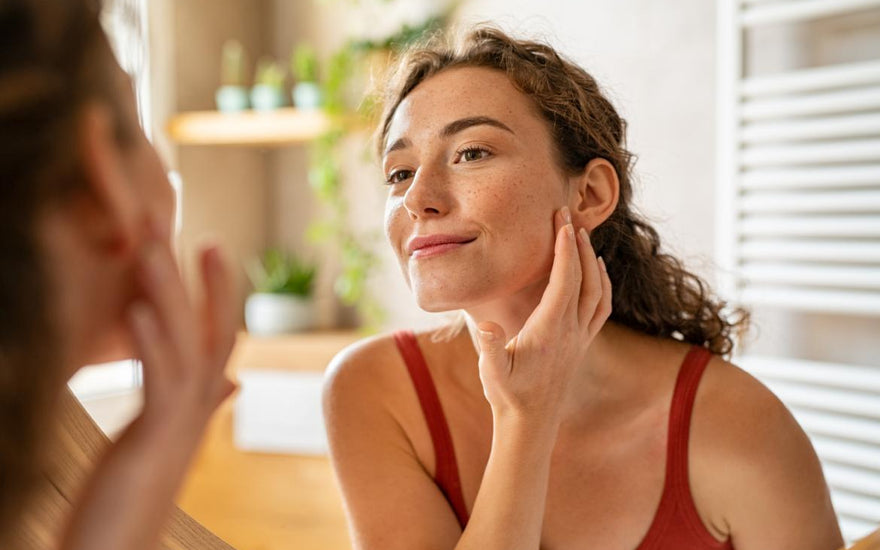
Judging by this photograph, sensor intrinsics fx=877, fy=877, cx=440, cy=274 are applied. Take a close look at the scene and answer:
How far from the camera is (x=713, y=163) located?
1860 millimetres

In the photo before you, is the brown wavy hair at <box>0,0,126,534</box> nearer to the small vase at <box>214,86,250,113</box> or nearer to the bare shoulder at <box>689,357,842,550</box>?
the bare shoulder at <box>689,357,842,550</box>

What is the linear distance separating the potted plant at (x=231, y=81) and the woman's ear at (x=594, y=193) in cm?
185

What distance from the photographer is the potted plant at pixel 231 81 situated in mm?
2586

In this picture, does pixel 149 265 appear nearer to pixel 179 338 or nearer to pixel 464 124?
pixel 179 338

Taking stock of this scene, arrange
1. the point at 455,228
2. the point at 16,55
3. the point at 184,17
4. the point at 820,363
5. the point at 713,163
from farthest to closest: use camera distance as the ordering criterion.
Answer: the point at 184,17 < the point at 713,163 < the point at 820,363 < the point at 455,228 < the point at 16,55

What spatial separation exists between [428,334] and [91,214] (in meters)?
0.77

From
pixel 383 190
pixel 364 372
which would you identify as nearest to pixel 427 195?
pixel 364 372

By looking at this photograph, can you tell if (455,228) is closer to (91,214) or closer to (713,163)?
(91,214)

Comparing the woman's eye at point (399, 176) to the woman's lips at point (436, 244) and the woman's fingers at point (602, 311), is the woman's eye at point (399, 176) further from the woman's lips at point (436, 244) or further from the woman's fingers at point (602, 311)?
the woman's fingers at point (602, 311)

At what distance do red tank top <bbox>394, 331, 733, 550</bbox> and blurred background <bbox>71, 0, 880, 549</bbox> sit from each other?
15.3 inches

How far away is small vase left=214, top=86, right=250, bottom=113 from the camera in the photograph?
2.58 meters

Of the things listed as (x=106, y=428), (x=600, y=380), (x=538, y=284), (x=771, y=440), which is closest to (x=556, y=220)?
(x=538, y=284)

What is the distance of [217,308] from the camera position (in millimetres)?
343

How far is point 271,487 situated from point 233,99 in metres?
1.13
